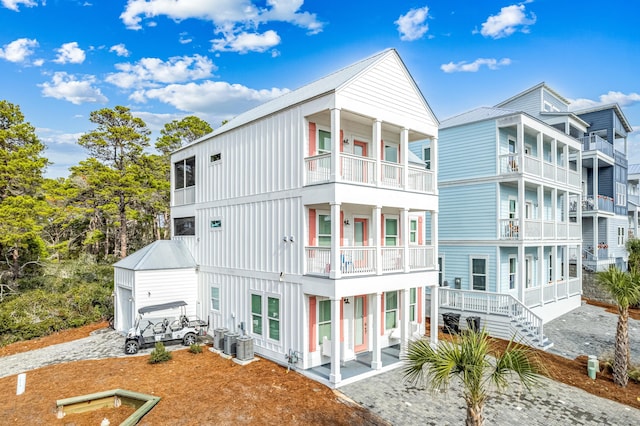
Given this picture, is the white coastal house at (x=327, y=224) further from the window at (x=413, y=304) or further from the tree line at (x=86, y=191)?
the tree line at (x=86, y=191)

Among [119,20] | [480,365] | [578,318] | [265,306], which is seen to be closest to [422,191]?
[265,306]

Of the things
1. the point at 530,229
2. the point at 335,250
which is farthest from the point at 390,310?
the point at 530,229

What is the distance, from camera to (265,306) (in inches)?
507

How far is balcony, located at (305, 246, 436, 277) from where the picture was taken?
1127 centimetres

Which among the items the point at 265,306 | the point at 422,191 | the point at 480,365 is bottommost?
the point at 265,306

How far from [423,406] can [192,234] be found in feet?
41.0

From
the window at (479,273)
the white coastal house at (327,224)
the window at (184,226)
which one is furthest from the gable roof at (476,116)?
the window at (184,226)

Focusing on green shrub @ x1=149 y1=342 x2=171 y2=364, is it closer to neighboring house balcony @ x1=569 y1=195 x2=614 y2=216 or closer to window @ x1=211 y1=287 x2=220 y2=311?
window @ x1=211 y1=287 x2=220 y2=311

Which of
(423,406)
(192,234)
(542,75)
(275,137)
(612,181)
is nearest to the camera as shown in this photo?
(423,406)

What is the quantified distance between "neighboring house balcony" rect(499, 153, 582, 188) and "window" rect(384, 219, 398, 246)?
22.0ft

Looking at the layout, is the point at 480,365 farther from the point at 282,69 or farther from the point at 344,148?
the point at 282,69

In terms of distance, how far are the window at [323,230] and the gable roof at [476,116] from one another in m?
10.6

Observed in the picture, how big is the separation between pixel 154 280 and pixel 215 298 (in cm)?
264

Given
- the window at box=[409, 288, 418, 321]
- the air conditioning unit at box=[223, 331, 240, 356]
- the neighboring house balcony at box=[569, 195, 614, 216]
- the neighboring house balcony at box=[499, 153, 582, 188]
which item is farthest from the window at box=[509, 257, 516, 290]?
the air conditioning unit at box=[223, 331, 240, 356]
